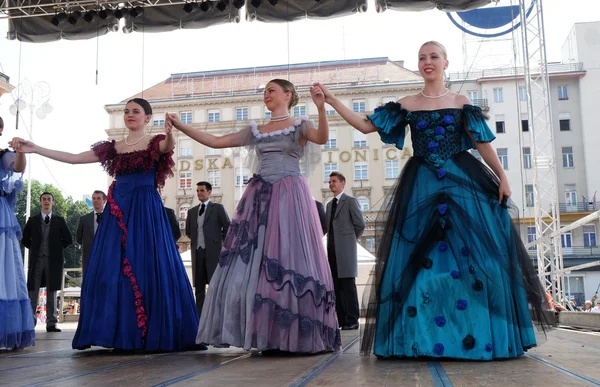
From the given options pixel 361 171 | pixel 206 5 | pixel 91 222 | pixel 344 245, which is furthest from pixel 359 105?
pixel 344 245

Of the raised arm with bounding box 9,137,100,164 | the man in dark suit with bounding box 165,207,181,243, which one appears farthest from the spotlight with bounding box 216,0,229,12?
the raised arm with bounding box 9,137,100,164

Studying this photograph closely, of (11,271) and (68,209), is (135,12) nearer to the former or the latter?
(11,271)

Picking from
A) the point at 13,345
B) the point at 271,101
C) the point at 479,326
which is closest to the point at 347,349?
the point at 479,326

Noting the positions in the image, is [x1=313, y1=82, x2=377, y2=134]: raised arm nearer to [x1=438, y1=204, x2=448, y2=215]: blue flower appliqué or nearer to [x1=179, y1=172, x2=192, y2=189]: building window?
[x1=438, y1=204, x2=448, y2=215]: blue flower appliqué

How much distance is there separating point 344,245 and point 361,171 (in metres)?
33.1

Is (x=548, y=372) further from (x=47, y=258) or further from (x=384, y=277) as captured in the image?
(x=47, y=258)

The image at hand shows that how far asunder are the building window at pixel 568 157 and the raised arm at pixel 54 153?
126 ft

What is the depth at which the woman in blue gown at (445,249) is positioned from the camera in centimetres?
303

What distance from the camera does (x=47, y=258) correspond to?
777 cm

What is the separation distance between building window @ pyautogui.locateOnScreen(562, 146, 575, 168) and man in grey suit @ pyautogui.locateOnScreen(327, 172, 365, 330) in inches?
1393

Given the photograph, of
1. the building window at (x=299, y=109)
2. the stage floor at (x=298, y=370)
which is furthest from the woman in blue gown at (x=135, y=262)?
the building window at (x=299, y=109)

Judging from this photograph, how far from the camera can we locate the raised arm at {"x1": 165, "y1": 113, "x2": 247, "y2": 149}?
404 centimetres

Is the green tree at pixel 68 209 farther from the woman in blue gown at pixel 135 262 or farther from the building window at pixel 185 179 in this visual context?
the woman in blue gown at pixel 135 262

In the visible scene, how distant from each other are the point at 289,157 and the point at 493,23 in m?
10.2
